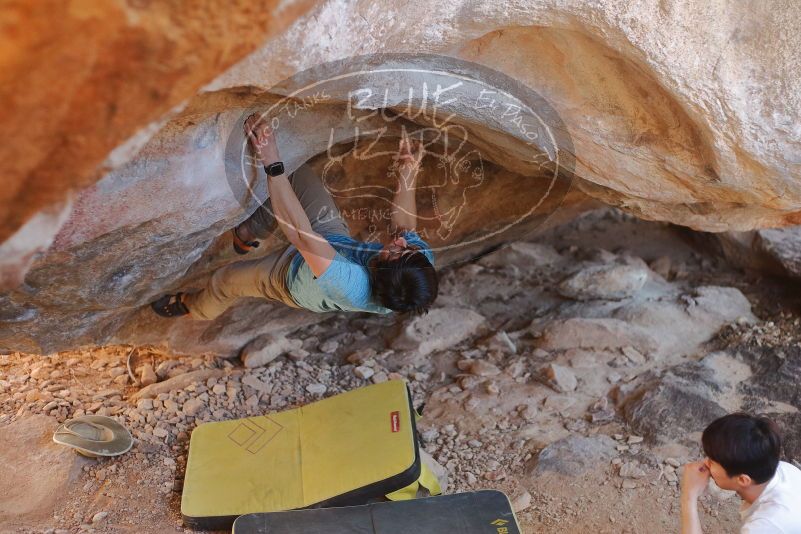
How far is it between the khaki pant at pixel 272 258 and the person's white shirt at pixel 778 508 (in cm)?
162

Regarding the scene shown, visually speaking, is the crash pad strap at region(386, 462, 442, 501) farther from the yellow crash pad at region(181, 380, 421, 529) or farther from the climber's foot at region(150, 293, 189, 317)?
the climber's foot at region(150, 293, 189, 317)

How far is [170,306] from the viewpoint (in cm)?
304

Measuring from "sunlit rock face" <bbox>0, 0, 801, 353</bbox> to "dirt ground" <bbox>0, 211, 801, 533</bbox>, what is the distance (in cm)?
32

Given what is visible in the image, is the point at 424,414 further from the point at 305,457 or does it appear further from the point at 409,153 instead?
the point at 409,153

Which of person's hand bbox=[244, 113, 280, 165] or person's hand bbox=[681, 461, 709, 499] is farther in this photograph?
person's hand bbox=[244, 113, 280, 165]

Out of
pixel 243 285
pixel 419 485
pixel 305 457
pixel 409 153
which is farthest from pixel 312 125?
pixel 419 485

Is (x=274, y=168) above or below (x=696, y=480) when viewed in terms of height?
above

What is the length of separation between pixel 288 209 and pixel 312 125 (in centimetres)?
33

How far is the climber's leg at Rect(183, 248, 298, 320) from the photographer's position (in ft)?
8.71

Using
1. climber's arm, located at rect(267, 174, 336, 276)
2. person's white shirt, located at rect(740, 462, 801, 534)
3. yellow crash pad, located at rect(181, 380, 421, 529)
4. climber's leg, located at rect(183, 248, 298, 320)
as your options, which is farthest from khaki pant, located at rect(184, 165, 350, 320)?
person's white shirt, located at rect(740, 462, 801, 534)

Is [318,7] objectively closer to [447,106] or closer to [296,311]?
[447,106]

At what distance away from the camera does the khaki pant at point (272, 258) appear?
2.66 meters

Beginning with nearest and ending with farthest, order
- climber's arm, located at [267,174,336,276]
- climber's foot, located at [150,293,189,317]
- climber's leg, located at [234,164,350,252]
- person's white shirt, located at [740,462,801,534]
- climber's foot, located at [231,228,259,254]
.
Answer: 1. person's white shirt, located at [740,462,801,534]
2. climber's arm, located at [267,174,336,276]
3. climber's leg, located at [234,164,350,252]
4. climber's foot, located at [231,228,259,254]
5. climber's foot, located at [150,293,189,317]

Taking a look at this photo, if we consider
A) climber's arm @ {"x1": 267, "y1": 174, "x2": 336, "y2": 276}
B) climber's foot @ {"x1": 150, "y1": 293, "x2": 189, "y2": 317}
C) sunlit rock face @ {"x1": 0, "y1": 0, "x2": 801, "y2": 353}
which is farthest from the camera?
climber's foot @ {"x1": 150, "y1": 293, "x2": 189, "y2": 317}
